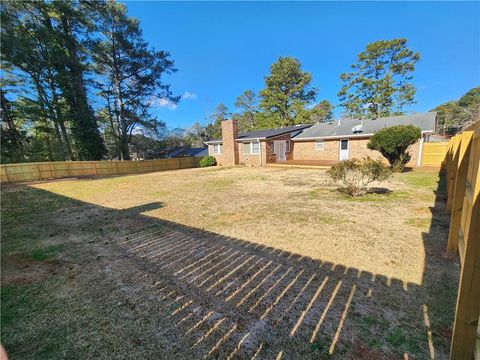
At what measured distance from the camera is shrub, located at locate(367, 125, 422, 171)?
39.4ft

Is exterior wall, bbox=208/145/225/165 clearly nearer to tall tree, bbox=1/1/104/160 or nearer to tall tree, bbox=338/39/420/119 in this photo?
tall tree, bbox=1/1/104/160

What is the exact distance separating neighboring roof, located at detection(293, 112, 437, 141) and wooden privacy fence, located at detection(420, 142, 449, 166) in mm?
1148

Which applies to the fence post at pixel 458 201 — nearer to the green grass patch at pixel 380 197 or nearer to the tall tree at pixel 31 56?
the green grass patch at pixel 380 197

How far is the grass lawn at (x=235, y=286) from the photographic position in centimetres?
211

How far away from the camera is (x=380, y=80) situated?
29078 mm

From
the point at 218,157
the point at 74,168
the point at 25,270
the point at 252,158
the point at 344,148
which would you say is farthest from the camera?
the point at 218,157

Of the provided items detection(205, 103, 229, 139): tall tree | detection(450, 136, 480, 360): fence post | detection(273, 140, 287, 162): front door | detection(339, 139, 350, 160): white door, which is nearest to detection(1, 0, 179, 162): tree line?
detection(273, 140, 287, 162): front door

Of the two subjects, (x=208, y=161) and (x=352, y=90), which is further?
(x=352, y=90)

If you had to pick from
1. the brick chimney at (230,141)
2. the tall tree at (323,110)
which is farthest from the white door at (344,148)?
the tall tree at (323,110)

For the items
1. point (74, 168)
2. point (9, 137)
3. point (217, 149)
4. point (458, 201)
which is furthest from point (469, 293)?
point (9, 137)

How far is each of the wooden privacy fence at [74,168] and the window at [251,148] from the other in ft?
27.7

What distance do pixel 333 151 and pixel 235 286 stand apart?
19.1 metres

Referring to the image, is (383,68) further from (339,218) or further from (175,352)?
(175,352)

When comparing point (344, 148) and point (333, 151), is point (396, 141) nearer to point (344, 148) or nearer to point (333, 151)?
point (344, 148)
